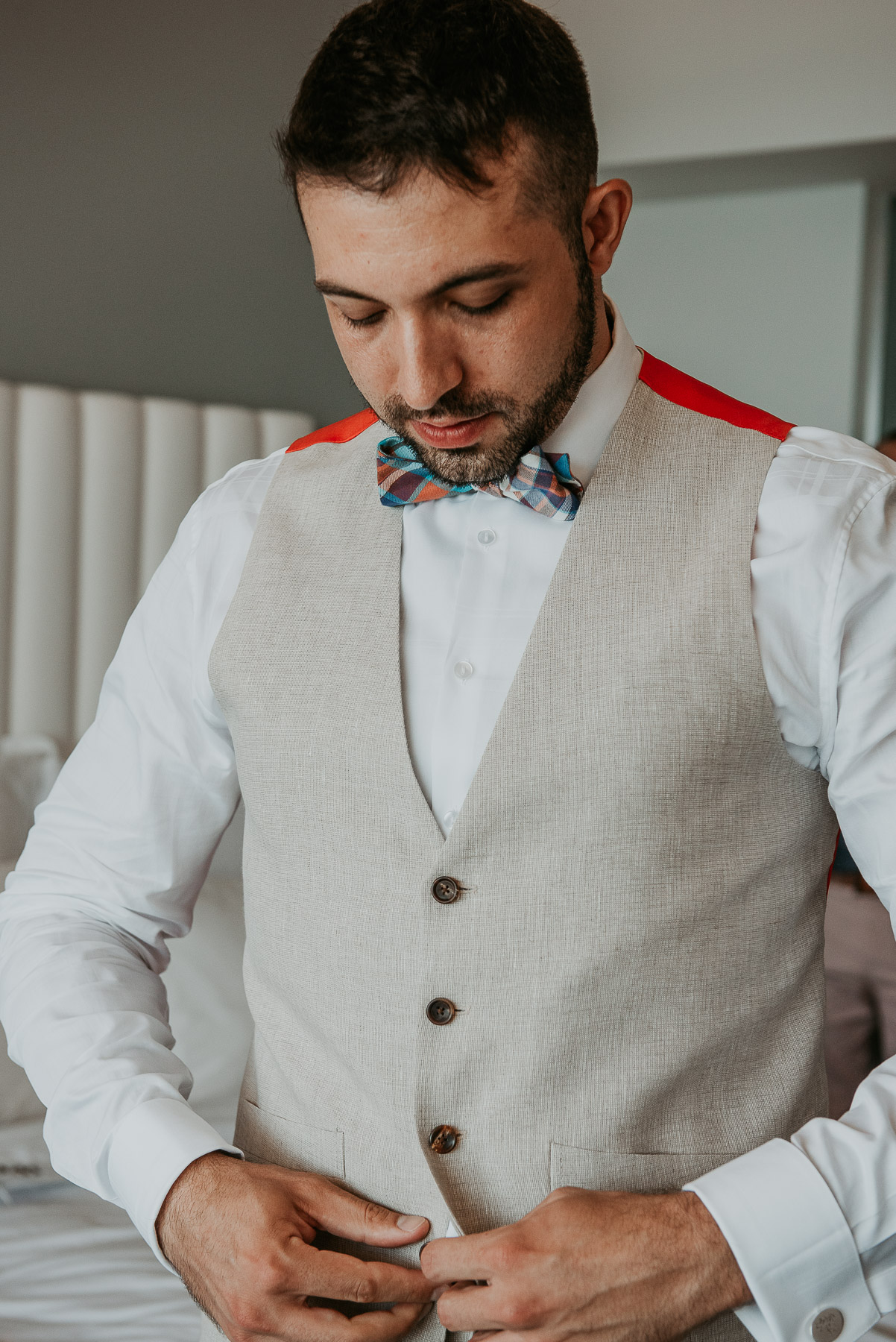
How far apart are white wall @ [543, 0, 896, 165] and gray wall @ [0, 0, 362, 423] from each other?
760 mm

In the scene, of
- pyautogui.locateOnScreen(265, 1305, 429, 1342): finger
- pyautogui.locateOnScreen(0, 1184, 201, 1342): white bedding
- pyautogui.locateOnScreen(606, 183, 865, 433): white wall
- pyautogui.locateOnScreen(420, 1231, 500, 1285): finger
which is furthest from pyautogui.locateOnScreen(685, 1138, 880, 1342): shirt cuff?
pyautogui.locateOnScreen(606, 183, 865, 433): white wall

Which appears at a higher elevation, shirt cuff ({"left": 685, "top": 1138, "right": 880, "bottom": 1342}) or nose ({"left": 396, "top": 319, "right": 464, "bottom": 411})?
nose ({"left": 396, "top": 319, "right": 464, "bottom": 411})

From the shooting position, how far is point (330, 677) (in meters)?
0.92

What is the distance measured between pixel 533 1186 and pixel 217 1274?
23 centimetres

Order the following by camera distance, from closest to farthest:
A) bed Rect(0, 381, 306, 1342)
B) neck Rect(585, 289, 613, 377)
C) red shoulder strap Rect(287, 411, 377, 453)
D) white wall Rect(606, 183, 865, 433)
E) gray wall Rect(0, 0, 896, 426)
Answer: neck Rect(585, 289, 613, 377), red shoulder strap Rect(287, 411, 377, 453), bed Rect(0, 381, 306, 1342), gray wall Rect(0, 0, 896, 426), white wall Rect(606, 183, 865, 433)

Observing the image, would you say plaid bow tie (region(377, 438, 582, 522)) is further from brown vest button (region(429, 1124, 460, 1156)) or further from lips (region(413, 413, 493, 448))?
brown vest button (region(429, 1124, 460, 1156))

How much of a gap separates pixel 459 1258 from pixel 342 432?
0.70 m

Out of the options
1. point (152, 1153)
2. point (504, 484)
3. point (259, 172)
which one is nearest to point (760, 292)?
point (259, 172)

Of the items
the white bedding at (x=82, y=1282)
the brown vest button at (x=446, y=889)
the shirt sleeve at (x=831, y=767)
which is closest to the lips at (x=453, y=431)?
the shirt sleeve at (x=831, y=767)

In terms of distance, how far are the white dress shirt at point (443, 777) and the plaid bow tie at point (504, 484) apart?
24 mm

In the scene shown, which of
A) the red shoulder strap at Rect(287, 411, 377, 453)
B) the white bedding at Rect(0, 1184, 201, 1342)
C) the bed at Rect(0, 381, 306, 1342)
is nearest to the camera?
the red shoulder strap at Rect(287, 411, 377, 453)

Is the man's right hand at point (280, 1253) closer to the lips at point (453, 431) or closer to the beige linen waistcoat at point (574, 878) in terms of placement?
the beige linen waistcoat at point (574, 878)

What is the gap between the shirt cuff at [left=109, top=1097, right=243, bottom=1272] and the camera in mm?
863

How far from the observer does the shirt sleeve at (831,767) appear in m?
0.78
